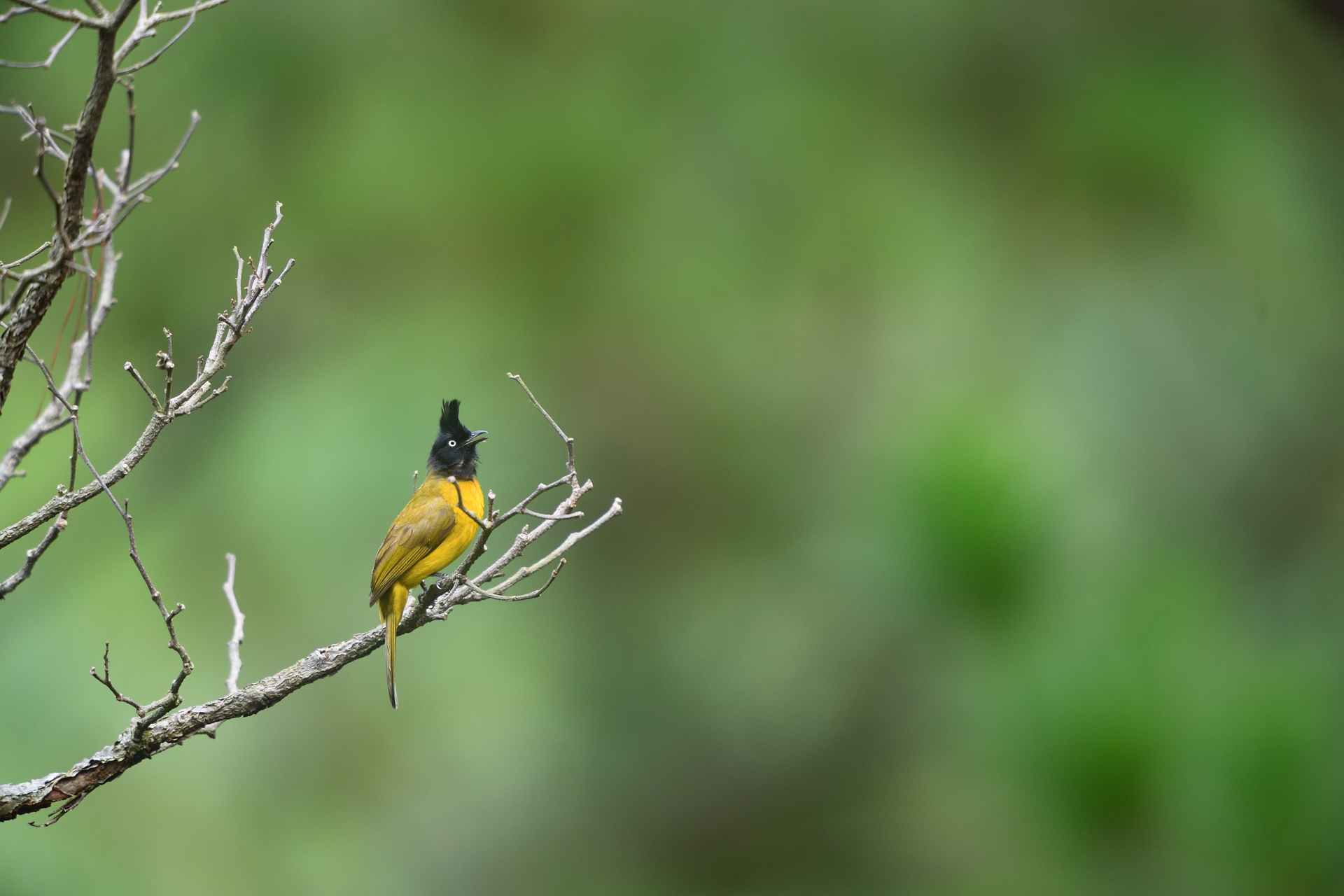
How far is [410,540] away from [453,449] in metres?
0.46

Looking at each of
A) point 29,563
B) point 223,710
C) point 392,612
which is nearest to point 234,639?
point 223,710

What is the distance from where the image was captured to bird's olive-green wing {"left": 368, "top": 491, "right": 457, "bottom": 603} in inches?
125

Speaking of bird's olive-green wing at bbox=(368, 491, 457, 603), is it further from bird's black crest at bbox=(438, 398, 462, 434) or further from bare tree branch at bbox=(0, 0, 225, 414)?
bare tree branch at bbox=(0, 0, 225, 414)

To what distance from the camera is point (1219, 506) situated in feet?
25.9

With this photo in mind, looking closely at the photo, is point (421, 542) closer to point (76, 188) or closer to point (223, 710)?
point (223, 710)

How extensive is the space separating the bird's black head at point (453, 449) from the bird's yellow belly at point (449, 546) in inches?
5.2

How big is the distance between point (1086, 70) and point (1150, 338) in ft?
7.00

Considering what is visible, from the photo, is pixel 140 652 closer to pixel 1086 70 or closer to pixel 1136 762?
pixel 1136 762

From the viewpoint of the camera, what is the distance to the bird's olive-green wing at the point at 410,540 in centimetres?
318

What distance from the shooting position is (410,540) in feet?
10.6

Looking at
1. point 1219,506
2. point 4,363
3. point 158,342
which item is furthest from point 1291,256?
point 4,363

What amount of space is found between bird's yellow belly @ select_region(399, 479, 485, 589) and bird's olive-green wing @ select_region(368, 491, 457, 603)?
0.07 ft

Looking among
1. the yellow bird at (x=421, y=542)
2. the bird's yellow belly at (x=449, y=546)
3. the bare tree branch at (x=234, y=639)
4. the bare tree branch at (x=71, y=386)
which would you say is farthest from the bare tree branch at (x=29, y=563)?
the bird's yellow belly at (x=449, y=546)

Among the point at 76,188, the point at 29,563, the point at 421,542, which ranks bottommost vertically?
the point at 29,563
